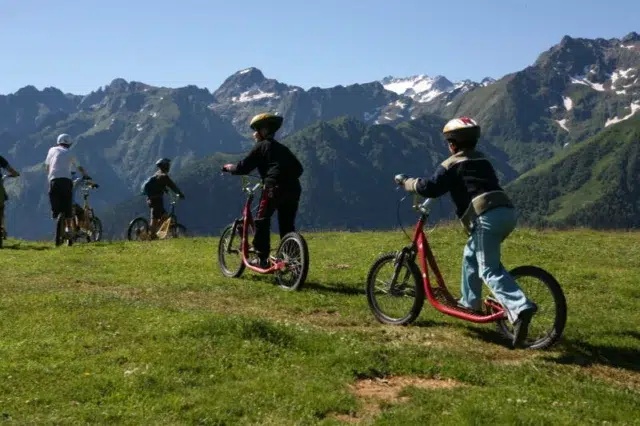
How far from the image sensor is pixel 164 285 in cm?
1552

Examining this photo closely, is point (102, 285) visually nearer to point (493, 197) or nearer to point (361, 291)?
point (361, 291)

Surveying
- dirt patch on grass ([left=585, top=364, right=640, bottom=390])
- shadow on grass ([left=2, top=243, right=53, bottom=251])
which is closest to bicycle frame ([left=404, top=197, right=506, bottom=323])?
dirt patch on grass ([left=585, top=364, right=640, bottom=390])

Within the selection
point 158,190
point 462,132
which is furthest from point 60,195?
point 462,132

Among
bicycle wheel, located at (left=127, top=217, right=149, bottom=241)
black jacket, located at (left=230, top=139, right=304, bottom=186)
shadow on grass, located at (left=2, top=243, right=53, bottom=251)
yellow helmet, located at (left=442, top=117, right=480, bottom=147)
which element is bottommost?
shadow on grass, located at (left=2, top=243, right=53, bottom=251)

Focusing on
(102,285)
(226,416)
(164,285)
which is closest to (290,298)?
(164,285)

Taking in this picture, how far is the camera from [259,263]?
16.0 m

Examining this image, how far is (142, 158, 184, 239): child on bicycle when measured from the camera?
27.8m

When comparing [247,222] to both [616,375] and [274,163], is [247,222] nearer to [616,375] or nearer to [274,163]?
[274,163]

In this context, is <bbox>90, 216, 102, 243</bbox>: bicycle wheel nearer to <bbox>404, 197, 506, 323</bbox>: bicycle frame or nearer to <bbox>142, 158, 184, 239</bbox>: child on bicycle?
<bbox>142, 158, 184, 239</bbox>: child on bicycle

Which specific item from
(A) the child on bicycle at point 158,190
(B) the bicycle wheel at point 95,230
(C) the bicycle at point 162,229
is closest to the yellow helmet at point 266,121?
(A) the child on bicycle at point 158,190

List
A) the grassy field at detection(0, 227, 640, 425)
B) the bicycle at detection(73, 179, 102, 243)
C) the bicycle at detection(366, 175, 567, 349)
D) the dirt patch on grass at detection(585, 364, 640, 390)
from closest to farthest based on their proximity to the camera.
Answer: the grassy field at detection(0, 227, 640, 425)
the dirt patch on grass at detection(585, 364, 640, 390)
the bicycle at detection(366, 175, 567, 349)
the bicycle at detection(73, 179, 102, 243)

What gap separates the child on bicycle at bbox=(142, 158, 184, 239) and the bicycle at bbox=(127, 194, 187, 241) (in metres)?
0.23

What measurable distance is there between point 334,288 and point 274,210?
92.7 inches

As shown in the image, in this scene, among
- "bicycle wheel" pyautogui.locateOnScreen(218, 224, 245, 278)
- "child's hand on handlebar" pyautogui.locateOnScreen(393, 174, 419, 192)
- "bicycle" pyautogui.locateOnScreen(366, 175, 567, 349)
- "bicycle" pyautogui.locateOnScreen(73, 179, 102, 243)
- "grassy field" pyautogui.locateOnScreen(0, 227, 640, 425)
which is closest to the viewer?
"grassy field" pyautogui.locateOnScreen(0, 227, 640, 425)
